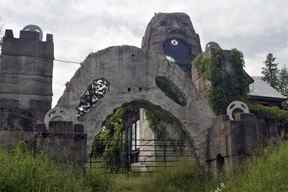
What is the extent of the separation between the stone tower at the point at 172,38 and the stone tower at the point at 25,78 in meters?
15.5

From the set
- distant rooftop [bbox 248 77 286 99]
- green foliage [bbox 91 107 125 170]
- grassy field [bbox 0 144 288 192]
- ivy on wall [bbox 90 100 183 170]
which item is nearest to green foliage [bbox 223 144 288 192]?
grassy field [bbox 0 144 288 192]

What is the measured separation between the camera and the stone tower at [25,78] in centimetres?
1216

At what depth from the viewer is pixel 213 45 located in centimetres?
1509

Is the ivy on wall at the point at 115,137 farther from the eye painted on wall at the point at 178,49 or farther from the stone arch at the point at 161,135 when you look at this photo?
the eye painted on wall at the point at 178,49

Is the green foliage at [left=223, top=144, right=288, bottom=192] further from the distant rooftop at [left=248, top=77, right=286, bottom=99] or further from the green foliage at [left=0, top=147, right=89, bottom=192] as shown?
the distant rooftop at [left=248, top=77, right=286, bottom=99]

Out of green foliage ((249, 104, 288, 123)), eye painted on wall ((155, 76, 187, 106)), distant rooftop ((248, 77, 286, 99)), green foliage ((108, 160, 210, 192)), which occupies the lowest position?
green foliage ((108, 160, 210, 192))

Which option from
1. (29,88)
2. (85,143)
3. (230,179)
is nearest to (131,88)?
(85,143)

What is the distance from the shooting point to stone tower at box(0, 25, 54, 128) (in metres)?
12.2

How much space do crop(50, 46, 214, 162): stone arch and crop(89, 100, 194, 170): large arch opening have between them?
0.34 m

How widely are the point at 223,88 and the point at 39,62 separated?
5863 millimetres

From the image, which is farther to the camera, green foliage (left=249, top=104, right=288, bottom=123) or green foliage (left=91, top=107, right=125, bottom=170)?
green foliage (left=91, top=107, right=125, bottom=170)

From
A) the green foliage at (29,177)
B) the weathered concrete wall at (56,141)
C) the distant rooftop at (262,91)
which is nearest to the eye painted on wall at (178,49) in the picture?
the distant rooftop at (262,91)

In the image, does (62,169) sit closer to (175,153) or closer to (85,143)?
(85,143)

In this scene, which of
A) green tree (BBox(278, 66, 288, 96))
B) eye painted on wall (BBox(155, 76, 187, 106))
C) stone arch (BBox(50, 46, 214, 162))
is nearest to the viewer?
stone arch (BBox(50, 46, 214, 162))
